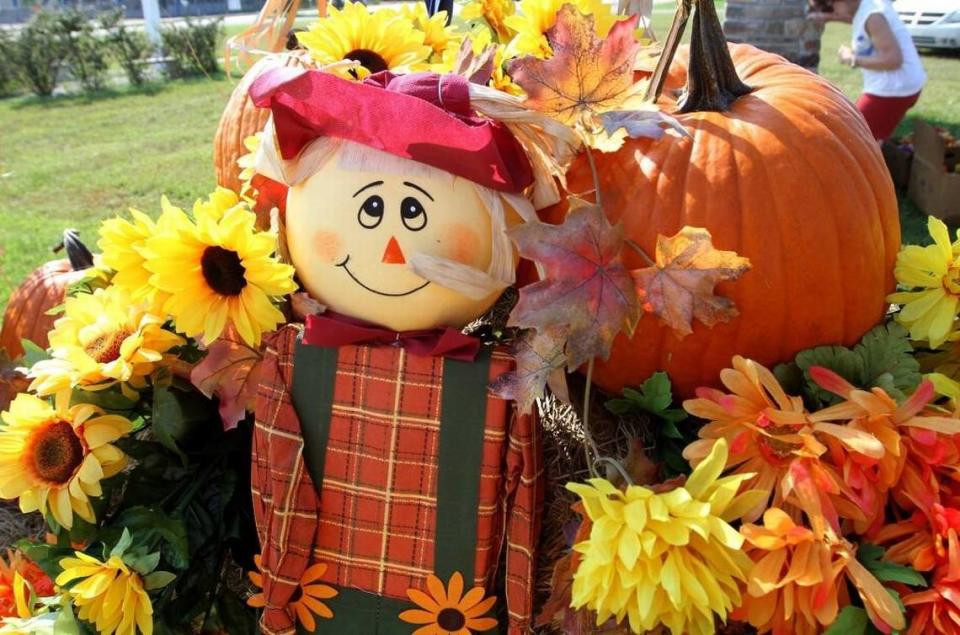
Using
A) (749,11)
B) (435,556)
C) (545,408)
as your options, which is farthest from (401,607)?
(749,11)

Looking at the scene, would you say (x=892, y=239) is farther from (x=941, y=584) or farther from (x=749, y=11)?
(x=749, y=11)

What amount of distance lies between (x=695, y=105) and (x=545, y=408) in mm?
476

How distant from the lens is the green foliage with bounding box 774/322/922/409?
1.15m

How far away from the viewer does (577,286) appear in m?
1.02

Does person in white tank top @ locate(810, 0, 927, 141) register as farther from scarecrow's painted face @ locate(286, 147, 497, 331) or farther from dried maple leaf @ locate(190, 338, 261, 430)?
dried maple leaf @ locate(190, 338, 261, 430)

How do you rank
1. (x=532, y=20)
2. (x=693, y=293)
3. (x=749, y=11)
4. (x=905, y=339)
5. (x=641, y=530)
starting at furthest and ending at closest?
1. (x=749, y=11)
2. (x=532, y=20)
3. (x=905, y=339)
4. (x=693, y=293)
5. (x=641, y=530)

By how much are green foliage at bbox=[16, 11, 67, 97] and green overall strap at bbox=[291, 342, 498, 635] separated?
929 centimetres

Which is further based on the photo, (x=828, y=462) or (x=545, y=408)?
(x=545, y=408)

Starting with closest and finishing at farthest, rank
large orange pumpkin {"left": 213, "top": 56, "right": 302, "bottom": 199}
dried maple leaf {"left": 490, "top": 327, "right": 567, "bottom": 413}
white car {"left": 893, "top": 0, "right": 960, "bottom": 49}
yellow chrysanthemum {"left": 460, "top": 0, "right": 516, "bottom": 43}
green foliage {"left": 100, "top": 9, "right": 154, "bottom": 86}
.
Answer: dried maple leaf {"left": 490, "top": 327, "right": 567, "bottom": 413} < yellow chrysanthemum {"left": 460, "top": 0, "right": 516, "bottom": 43} < large orange pumpkin {"left": 213, "top": 56, "right": 302, "bottom": 199} < green foliage {"left": 100, "top": 9, "right": 154, "bottom": 86} < white car {"left": 893, "top": 0, "right": 960, "bottom": 49}

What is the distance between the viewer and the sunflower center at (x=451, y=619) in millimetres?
1206

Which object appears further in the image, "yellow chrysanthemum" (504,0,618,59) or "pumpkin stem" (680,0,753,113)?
"yellow chrysanthemum" (504,0,618,59)

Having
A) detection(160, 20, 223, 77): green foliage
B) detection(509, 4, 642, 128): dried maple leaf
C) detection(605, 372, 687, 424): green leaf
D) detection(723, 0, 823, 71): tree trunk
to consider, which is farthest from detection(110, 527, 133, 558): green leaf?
detection(160, 20, 223, 77): green foliage

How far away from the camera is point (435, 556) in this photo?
3.94ft

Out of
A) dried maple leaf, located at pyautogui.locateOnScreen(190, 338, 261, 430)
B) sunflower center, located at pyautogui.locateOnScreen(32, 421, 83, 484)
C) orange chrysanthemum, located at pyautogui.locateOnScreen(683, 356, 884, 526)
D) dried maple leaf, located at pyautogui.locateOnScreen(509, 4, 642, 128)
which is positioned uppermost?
dried maple leaf, located at pyautogui.locateOnScreen(509, 4, 642, 128)
